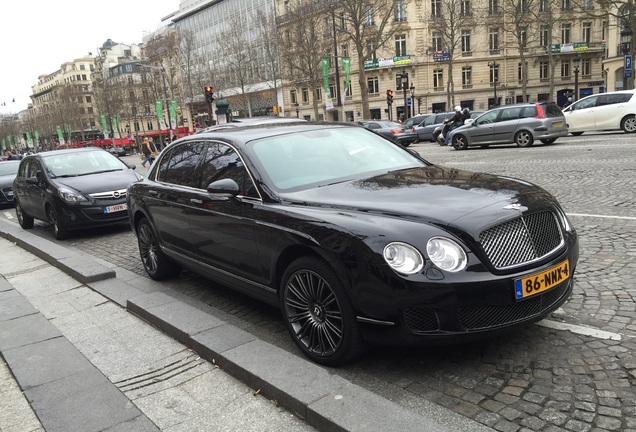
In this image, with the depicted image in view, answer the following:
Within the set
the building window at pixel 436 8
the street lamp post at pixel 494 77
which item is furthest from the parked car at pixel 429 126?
the building window at pixel 436 8

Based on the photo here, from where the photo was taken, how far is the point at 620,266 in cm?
464

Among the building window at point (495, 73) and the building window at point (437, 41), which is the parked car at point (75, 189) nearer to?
the building window at point (437, 41)

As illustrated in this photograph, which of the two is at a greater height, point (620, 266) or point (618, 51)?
point (618, 51)

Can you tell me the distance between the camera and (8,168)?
56.1 feet

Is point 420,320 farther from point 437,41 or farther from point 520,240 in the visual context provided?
point 437,41

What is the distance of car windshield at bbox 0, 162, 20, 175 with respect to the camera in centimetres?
1685

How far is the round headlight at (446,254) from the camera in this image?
280cm

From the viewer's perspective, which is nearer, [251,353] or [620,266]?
[251,353]

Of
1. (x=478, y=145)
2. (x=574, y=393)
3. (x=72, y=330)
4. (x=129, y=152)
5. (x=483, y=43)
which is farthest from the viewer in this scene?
(x=129, y=152)

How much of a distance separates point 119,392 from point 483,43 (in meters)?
60.9

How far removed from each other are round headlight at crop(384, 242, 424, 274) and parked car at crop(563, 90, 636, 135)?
1939 centimetres

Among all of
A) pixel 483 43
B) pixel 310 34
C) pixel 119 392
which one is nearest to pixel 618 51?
pixel 483 43

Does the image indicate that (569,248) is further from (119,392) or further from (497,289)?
(119,392)

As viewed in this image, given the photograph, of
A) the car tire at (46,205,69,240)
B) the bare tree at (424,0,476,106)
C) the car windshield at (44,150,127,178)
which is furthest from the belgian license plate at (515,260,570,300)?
the bare tree at (424,0,476,106)
